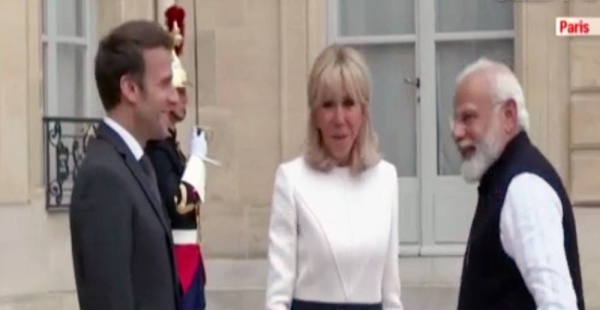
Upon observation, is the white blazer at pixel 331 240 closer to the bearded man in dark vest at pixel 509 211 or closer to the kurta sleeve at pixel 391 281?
the kurta sleeve at pixel 391 281

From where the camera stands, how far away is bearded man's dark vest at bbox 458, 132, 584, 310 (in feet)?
15.6

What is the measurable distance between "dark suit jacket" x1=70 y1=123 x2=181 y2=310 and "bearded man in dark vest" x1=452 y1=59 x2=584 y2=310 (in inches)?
36.5

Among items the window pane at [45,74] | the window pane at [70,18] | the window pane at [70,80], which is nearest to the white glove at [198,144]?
the window pane at [45,74]

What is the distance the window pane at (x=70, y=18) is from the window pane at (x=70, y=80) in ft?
0.35

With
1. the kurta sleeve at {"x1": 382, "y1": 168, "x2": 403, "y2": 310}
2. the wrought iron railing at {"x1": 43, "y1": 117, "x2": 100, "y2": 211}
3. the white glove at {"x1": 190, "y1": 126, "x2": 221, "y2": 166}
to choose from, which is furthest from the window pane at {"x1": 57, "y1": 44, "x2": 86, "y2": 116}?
the kurta sleeve at {"x1": 382, "y1": 168, "x2": 403, "y2": 310}

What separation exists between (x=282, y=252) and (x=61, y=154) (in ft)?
19.0

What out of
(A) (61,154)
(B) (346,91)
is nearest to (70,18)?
(A) (61,154)

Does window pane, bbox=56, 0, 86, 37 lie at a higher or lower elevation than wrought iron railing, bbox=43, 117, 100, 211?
higher

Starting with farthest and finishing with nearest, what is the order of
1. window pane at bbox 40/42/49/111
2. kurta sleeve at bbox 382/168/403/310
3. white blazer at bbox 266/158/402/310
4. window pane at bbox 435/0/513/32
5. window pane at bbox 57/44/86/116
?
window pane at bbox 435/0/513/32
window pane at bbox 57/44/86/116
window pane at bbox 40/42/49/111
kurta sleeve at bbox 382/168/403/310
white blazer at bbox 266/158/402/310

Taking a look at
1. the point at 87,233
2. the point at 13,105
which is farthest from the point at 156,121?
the point at 13,105

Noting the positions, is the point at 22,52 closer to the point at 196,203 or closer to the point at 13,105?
the point at 13,105

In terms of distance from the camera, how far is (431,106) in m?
12.2

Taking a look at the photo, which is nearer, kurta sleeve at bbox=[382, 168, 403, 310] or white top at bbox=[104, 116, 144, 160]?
white top at bbox=[104, 116, 144, 160]

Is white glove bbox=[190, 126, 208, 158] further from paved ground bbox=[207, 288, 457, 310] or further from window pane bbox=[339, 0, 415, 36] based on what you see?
window pane bbox=[339, 0, 415, 36]
